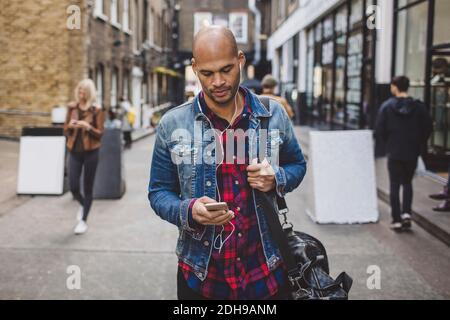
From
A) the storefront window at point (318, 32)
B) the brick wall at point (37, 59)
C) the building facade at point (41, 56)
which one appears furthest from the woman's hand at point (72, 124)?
the storefront window at point (318, 32)

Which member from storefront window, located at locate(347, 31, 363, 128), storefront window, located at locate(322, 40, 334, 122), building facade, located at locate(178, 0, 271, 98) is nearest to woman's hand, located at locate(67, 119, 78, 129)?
storefront window, located at locate(347, 31, 363, 128)

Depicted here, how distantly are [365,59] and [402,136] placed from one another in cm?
766

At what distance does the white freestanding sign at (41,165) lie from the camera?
8984 mm

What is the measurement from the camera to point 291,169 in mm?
2445

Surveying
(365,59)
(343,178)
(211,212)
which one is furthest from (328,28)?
(211,212)

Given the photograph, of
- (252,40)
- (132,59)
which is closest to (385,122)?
(132,59)

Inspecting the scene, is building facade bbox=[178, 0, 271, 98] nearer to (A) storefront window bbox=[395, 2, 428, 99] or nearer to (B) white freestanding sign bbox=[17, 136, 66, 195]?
(A) storefront window bbox=[395, 2, 428, 99]

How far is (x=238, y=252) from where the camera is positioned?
236 centimetres

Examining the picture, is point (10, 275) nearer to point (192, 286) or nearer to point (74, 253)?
point (74, 253)

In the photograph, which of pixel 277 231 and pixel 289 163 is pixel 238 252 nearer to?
pixel 277 231

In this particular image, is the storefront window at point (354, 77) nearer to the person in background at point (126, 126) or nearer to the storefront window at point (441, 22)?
the storefront window at point (441, 22)

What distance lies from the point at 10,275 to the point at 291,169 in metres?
3.63

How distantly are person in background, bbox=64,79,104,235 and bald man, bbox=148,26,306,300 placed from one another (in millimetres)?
4560

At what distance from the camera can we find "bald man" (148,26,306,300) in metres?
2.31
